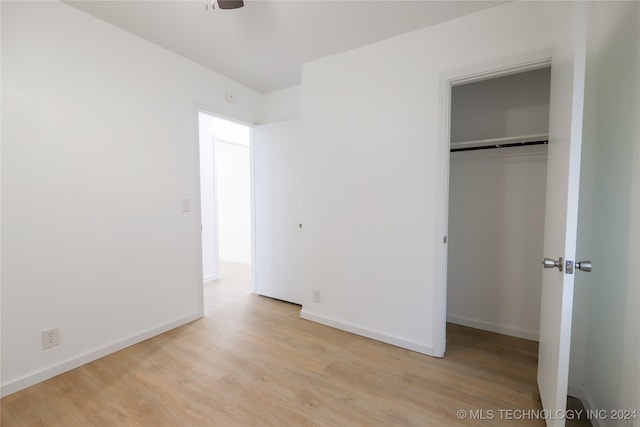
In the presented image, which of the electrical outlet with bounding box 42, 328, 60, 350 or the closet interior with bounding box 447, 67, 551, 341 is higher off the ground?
the closet interior with bounding box 447, 67, 551, 341

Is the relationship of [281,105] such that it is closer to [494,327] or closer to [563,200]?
[563,200]

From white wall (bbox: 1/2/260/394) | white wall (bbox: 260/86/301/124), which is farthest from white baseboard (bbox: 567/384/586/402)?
white wall (bbox: 260/86/301/124)

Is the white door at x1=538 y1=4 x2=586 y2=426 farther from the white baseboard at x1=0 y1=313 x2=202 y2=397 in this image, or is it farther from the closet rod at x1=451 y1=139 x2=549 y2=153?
the white baseboard at x1=0 y1=313 x2=202 y2=397

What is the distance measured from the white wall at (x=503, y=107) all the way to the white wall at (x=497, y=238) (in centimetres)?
20

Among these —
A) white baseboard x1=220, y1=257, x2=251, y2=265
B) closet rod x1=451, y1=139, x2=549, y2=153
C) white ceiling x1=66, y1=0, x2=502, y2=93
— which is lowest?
white baseboard x1=220, y1=257, x2=251, y2=265

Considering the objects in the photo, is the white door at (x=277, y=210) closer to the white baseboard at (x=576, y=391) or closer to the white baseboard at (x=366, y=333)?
the white baseboard at (x=366, y=333)

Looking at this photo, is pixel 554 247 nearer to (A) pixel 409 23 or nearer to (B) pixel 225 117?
(A) pixel 409 23

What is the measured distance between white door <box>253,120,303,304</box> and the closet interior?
1626mm

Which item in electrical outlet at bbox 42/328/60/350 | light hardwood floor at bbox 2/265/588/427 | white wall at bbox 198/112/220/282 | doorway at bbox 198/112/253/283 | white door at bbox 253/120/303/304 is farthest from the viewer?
doorway at bbox 198/112/253/283

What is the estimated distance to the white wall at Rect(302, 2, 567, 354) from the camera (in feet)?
6.79

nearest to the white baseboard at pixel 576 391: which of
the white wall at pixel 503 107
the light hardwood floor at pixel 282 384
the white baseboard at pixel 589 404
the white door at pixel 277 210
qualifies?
the white baseboard at pixel 589 404

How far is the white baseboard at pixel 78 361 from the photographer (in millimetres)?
1792

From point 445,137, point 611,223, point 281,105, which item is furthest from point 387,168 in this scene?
point 281,105

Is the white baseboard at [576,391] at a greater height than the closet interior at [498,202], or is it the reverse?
the closet interior at [498,202]
